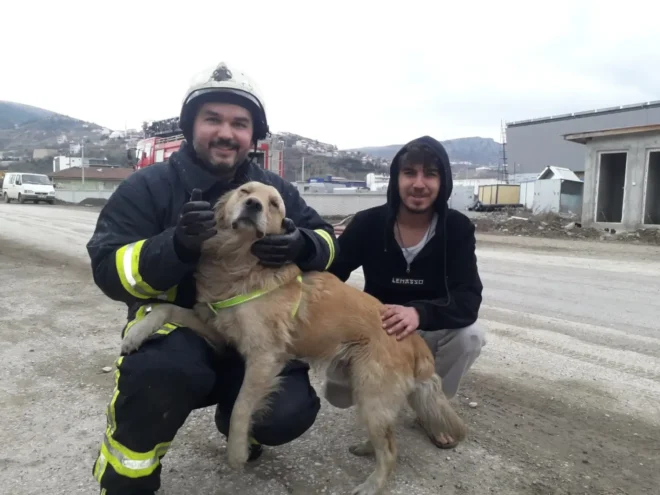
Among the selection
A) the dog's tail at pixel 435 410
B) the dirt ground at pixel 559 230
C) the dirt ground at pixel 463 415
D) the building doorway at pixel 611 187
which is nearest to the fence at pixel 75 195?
the dirt ground at pixel 559 230

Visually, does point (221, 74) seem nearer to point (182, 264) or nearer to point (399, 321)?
point (182, 264)

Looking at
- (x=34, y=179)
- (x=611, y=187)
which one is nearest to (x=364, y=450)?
(x=611, y=187)

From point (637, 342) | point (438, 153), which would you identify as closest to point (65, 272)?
point (438, 153)

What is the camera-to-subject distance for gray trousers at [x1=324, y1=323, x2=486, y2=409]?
11.3 feet

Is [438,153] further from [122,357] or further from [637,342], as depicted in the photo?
[637,342]

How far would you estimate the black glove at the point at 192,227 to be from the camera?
2492mm

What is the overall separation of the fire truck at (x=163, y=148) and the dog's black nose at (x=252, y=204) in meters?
13.5

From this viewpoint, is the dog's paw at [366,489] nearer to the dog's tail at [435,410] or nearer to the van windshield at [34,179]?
the dog's tail at [435,410]

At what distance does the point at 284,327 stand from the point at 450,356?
4.32ft

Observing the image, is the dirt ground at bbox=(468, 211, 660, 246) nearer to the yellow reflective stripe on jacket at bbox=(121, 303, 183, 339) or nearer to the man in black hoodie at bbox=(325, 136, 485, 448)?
Answer: the man in black hoodie at bbox=(325, 136, 485, 448)

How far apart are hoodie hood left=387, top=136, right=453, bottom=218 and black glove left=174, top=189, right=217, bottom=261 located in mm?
1541

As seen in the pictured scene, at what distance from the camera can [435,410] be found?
3.00 meters

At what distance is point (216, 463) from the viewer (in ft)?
9.55

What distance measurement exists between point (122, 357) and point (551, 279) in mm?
8057
